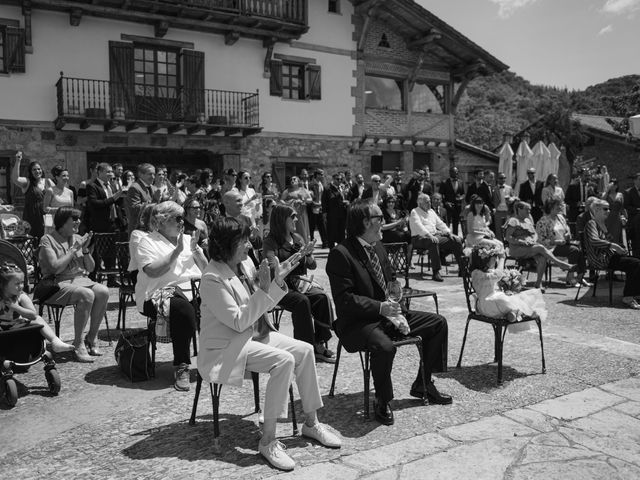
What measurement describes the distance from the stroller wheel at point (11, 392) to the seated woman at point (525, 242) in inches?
280

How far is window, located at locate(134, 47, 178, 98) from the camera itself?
15.7 m

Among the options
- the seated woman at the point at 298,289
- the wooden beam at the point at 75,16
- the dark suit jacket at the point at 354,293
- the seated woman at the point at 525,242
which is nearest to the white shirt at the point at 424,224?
the seated woman at the point at 525,242

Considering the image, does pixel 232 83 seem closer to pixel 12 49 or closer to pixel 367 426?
pixel 12 49

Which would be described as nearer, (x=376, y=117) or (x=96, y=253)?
(x=96, y=253)

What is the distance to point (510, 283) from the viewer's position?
17.0 feet

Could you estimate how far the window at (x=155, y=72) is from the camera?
15719 millimetres

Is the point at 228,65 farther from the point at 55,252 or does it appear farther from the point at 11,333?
the point at 11,333

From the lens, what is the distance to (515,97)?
222ft

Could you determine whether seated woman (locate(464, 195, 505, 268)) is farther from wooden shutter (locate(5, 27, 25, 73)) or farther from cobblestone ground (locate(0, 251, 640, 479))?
wooden shutter (locate(5, 27, 25, 73))

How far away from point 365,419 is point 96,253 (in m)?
4.51

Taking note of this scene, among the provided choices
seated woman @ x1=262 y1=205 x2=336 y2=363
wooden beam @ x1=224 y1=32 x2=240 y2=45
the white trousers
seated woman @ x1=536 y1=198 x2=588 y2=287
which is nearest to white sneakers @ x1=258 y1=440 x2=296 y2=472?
the white trousers

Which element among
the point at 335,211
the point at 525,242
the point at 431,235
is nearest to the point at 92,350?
the point at 431,235

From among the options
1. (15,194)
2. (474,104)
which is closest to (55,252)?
(15,194)

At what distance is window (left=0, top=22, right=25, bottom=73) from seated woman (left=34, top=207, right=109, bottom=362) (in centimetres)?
1024
